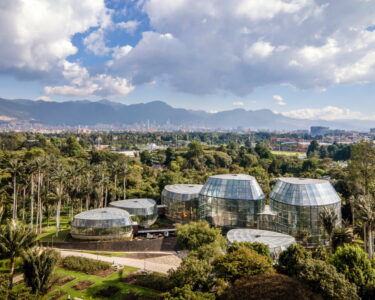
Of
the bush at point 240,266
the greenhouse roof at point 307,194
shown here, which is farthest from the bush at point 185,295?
the greenhouse roof at point 307,194

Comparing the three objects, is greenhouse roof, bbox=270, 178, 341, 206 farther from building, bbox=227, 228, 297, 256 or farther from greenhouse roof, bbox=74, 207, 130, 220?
greenhouse roof, bbox=74, 207, 130, 220

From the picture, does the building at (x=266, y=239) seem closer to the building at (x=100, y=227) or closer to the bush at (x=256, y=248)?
the bush at (x=256, y=248)

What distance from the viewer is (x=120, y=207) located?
55.9m

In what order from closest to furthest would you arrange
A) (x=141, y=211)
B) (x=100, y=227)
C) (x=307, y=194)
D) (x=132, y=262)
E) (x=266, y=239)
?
(x=266, y=239), (x=132, y=262), (x=307, y=194), (x=100, y=227), (x=141, y=211)

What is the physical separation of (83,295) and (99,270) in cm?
643

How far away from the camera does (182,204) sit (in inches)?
2301

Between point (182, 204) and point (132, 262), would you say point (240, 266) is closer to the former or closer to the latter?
point (132, 262)

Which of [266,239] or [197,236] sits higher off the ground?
[197,236]

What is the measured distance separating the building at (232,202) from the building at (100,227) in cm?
1500

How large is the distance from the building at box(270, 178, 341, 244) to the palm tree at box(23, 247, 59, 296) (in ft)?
112

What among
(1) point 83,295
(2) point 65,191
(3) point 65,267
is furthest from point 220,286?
(2) point 65,191

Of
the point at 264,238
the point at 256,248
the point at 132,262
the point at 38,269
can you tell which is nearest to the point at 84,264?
the point at 132,262

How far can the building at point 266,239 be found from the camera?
3406 centimetres

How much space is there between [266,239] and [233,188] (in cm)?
1387
